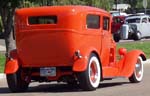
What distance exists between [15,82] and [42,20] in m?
1.61

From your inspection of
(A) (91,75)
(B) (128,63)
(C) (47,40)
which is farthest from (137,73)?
(C) (47,40)

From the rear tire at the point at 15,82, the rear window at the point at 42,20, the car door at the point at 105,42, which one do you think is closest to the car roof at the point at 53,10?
the rear window at the point at 42,20

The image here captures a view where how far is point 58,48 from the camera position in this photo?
12.7 meters

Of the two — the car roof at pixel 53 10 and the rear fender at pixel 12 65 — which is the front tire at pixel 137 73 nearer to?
the car roof at pixel 53 10

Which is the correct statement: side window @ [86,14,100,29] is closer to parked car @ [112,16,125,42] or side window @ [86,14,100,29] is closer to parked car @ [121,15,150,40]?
parked car @ [112,16,125,42]

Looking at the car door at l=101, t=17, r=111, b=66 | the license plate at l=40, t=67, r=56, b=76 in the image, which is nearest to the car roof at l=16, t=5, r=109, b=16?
the car door at l=101, t=17, r=111, b=66

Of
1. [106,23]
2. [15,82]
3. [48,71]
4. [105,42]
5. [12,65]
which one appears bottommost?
[15,82]

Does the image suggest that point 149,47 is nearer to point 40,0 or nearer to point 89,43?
point 40,0

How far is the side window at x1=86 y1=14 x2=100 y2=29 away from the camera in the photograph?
519 inches

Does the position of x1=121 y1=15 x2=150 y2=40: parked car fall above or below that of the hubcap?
below

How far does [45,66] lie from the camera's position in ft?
42.2

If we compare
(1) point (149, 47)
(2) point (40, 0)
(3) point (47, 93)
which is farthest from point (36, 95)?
(1) point (149, 47)

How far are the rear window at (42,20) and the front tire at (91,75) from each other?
47.6 inches

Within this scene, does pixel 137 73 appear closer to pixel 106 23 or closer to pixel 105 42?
pixel 105 42
